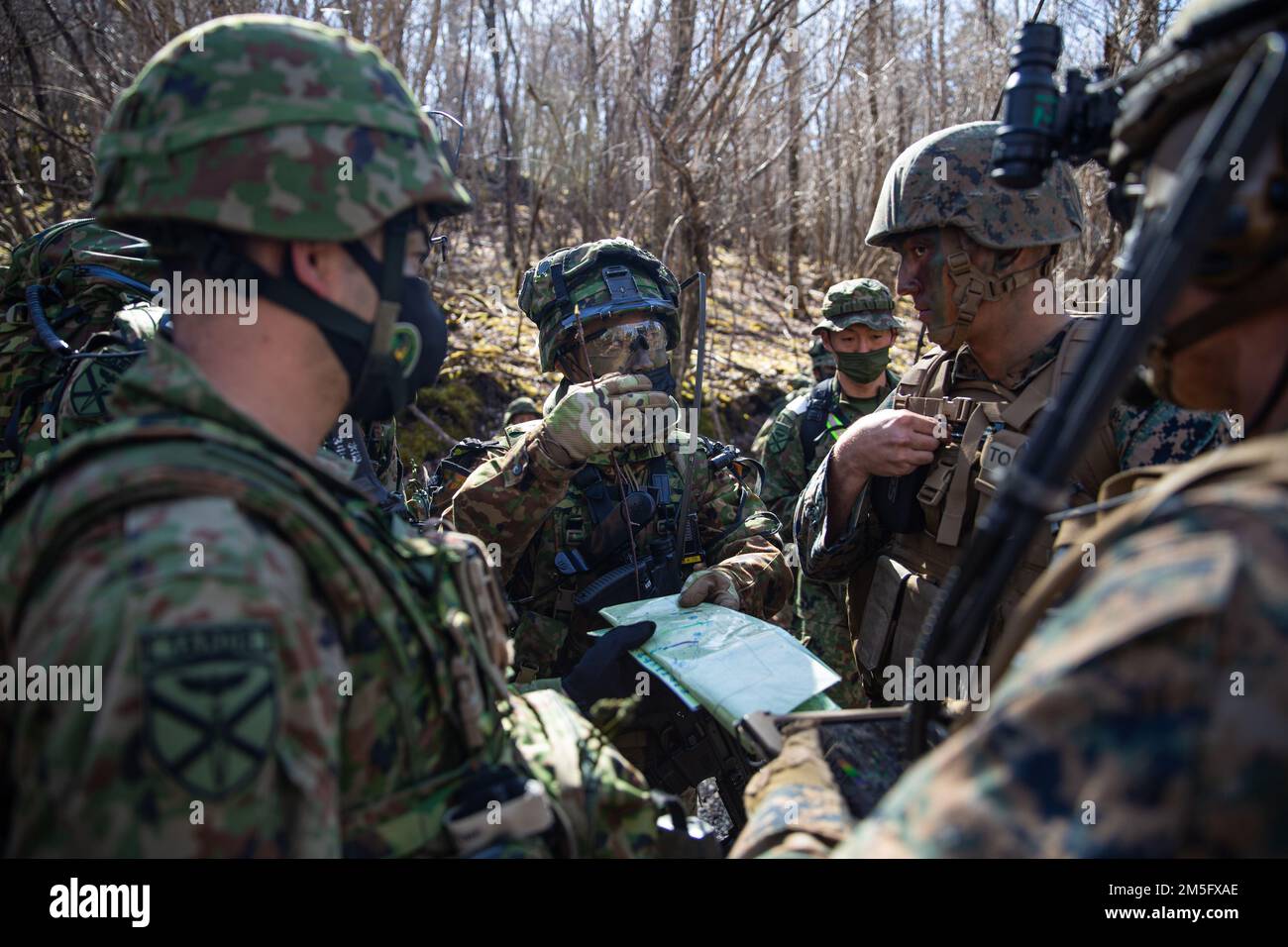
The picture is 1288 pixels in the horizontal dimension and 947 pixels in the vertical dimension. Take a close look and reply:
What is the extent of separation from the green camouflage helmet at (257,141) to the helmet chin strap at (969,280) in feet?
6.58

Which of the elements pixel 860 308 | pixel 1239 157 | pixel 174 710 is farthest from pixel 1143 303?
pixel 860 308

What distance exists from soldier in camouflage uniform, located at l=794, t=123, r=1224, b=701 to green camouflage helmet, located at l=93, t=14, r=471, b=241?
196cm

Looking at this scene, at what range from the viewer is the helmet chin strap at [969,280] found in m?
3.00

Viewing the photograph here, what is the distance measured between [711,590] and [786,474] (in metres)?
2.84

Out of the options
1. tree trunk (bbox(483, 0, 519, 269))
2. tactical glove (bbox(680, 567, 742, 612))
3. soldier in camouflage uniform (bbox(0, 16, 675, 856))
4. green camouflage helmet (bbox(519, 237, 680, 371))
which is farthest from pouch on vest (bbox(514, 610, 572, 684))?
tree trunk (bbox(483, 0, 519, 269))

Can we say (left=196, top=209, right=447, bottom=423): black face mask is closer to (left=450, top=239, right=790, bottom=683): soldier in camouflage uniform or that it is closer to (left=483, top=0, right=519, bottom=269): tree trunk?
(left=450, top=239, right=790, bottom=683): soldier in camouflage uniform

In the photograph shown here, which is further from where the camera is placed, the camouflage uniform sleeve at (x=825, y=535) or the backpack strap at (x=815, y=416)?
the backpack strap at (x=815, y=416)

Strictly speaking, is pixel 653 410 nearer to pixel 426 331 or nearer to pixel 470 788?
pixel 426 331

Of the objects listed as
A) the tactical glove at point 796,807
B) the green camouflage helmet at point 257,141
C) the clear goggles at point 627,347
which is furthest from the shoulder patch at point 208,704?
the clear goggles at point 627,347

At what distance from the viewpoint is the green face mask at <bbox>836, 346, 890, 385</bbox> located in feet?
19.5

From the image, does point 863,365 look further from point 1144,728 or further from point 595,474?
point 1144,728

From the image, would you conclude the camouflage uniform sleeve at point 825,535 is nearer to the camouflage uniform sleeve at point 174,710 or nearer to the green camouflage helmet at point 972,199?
the green camouflage helmet at point 972,199

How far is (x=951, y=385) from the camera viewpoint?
323 centimetres
